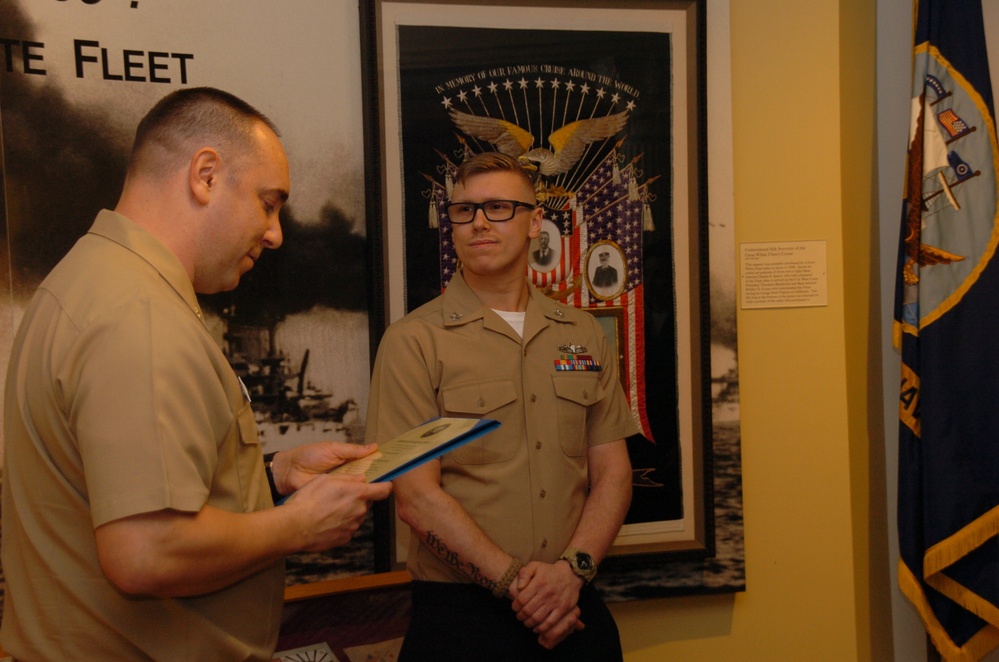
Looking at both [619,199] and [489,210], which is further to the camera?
[619,199]

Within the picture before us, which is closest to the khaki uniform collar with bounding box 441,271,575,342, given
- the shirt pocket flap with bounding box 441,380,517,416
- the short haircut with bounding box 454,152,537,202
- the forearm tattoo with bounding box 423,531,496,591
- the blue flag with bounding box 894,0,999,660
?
the shirt pocket flap with bounding box 441,380,517,416

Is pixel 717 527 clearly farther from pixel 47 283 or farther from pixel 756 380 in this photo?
pixel 47 283

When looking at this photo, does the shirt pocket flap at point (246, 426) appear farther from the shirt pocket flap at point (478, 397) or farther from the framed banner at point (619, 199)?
the framed banner at point (619, 199)

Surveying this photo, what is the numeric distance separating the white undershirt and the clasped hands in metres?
0.63

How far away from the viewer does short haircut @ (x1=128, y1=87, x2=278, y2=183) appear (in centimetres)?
132

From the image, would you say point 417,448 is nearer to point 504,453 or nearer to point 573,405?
point 504,453

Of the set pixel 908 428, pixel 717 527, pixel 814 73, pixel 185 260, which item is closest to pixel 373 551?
pixel 717 527

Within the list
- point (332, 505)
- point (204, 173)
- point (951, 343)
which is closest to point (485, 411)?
point (332, 505)

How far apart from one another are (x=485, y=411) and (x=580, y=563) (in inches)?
17.6

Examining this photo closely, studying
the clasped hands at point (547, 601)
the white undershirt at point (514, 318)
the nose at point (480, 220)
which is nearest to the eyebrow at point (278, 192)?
A: the nose at point (480, 220)

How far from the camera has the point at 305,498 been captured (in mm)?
1236

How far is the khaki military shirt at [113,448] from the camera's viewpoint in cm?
104

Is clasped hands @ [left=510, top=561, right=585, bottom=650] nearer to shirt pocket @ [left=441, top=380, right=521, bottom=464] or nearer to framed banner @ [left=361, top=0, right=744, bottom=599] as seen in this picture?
shirt pocket @ [left=441, top=380, right=521, bottom=464]

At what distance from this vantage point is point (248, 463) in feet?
4.37
